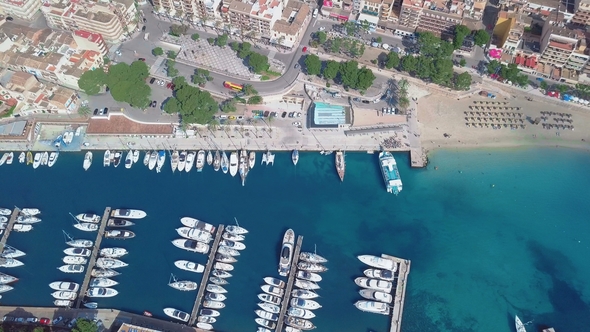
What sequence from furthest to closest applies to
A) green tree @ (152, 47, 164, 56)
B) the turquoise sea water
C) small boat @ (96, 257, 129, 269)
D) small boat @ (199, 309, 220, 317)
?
green tree @ (152, 47, 164, 56) < small boat @ (96, 257, 129, 269) < the turquoise sea water < small boat @ (199, 309, 220, 317)

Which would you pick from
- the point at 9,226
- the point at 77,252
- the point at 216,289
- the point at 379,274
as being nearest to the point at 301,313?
the point at 379,274

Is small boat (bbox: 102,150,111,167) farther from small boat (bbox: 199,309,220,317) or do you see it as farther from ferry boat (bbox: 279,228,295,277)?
ferry boat (bbox: 279,228,295,277)

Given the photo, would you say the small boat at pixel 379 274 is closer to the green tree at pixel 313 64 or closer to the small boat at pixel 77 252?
the green tree at pixel 313 64

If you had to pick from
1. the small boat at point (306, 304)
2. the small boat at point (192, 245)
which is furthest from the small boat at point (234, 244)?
the small boat at point (306, 304)

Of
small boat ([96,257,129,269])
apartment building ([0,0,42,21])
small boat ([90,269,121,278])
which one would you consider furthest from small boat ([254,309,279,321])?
apartment building ([0,0,42,21])

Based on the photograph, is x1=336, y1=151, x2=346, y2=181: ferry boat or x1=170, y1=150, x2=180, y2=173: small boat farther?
x1=170, y1=150, x2=180, y2=173: small boat

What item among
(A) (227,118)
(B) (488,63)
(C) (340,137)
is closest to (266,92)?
(A) (227,118)
